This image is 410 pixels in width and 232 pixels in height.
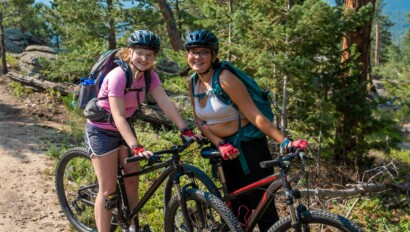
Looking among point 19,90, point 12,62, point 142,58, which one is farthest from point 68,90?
point 142,58

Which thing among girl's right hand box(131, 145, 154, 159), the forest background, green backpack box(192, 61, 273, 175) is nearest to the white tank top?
green backpack box(192, 61, 273, 175)

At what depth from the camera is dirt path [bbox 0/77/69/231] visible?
5.27m

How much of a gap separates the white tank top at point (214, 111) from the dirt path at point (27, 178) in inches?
105

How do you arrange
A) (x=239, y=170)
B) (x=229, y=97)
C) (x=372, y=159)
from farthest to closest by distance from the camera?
(x=372, y=159)
(x=239, y=170)
(x=229, y=97)

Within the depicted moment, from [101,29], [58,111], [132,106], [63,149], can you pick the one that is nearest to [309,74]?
[132,106]

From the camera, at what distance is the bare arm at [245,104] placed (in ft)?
11.5

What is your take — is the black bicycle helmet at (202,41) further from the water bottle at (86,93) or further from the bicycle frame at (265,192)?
the water bottle at (86,93)

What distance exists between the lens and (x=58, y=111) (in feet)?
36.8

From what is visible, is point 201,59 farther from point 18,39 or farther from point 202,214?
point 18,39

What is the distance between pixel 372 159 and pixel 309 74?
3194 mm

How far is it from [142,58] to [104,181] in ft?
4.33

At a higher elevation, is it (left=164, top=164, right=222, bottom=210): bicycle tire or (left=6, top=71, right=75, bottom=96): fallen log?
(left=6, top=71, right=75, bottom=96): fallen log

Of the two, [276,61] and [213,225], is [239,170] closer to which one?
[213,225]

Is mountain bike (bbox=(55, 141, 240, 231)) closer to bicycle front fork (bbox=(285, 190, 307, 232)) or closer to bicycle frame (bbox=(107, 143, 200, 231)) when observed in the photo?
bicycle frame (bbox=(107, 143, 200, 231))
